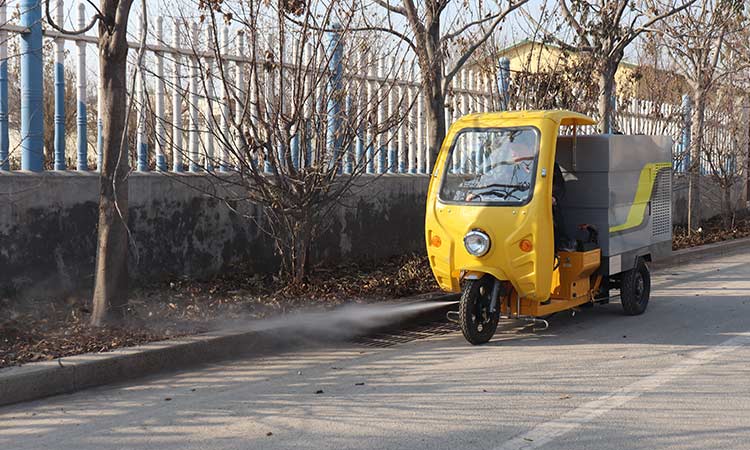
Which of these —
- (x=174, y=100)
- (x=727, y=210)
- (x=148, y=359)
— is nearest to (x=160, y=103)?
(x=174, y=100)

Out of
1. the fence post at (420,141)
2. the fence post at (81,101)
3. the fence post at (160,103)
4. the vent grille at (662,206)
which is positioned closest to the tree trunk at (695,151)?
the fence post at (420,141)

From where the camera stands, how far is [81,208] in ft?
27.9

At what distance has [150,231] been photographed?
9.07m

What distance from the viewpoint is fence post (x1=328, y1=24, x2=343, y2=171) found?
30.7ft

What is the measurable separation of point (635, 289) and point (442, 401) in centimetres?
419

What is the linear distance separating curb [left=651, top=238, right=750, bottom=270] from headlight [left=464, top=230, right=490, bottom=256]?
6930 millimetres

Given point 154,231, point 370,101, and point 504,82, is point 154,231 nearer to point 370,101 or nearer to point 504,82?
point 370,101

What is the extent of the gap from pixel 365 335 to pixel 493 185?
6.56 ft

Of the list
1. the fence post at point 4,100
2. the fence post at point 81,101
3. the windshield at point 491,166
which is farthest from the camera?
the fence post at point 81,101

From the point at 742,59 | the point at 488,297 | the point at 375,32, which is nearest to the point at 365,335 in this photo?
the point at 488,297

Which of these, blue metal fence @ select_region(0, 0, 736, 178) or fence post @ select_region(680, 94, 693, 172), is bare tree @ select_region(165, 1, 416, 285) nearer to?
blue metal fence @ select_region(0, 0, 736, 178)

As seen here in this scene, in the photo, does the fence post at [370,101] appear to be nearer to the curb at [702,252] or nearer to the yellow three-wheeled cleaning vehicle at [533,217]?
the yellow three-wheeled cleaning vehicle at [533,217]

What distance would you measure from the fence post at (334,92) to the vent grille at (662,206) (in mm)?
3646

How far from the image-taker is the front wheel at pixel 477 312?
25.1ft
